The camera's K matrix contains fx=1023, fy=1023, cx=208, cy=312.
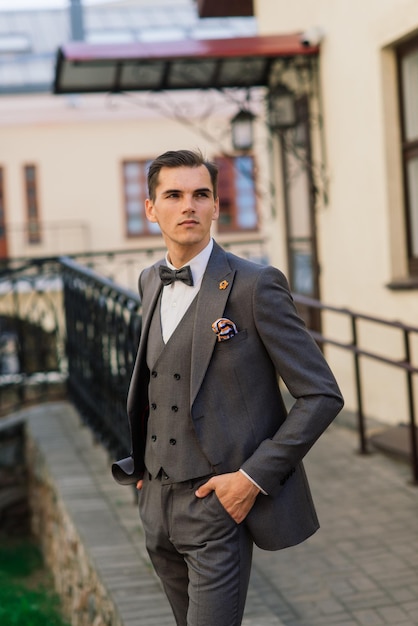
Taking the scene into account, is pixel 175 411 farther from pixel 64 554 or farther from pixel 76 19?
pixel 76 19

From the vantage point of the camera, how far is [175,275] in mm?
2885

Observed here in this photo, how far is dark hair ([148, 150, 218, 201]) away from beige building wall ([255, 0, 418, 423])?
4.67 metres

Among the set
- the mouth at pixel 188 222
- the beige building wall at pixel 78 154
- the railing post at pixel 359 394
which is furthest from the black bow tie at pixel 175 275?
the beige building wall at pixel 78 154

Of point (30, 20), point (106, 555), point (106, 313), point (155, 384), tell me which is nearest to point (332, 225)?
point (106, 313)

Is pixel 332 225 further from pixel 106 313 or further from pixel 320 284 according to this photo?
pixel 106 313

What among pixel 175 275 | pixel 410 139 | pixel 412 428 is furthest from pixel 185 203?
pixel 410 139

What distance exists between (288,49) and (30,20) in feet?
72.5

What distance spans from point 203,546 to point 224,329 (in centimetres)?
59

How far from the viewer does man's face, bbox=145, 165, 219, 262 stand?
2787 millimetres

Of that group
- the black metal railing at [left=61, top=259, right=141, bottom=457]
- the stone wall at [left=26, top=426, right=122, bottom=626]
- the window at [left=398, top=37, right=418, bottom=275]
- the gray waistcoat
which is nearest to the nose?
the gray waistcoat

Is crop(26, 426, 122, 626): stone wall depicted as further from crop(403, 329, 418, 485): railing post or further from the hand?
crop(403, 329, 418, 485): railing post

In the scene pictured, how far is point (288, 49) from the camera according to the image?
870 centimetres

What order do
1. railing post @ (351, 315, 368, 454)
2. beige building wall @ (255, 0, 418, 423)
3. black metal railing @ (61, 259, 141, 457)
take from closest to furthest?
black metal railing @ (61, 259, 141, 457) < railing post @ (351, 315, 368, 454) < beige building wall @ (255, 0, 418, 423)

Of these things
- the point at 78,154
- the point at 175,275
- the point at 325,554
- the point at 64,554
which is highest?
the point at 78,154
